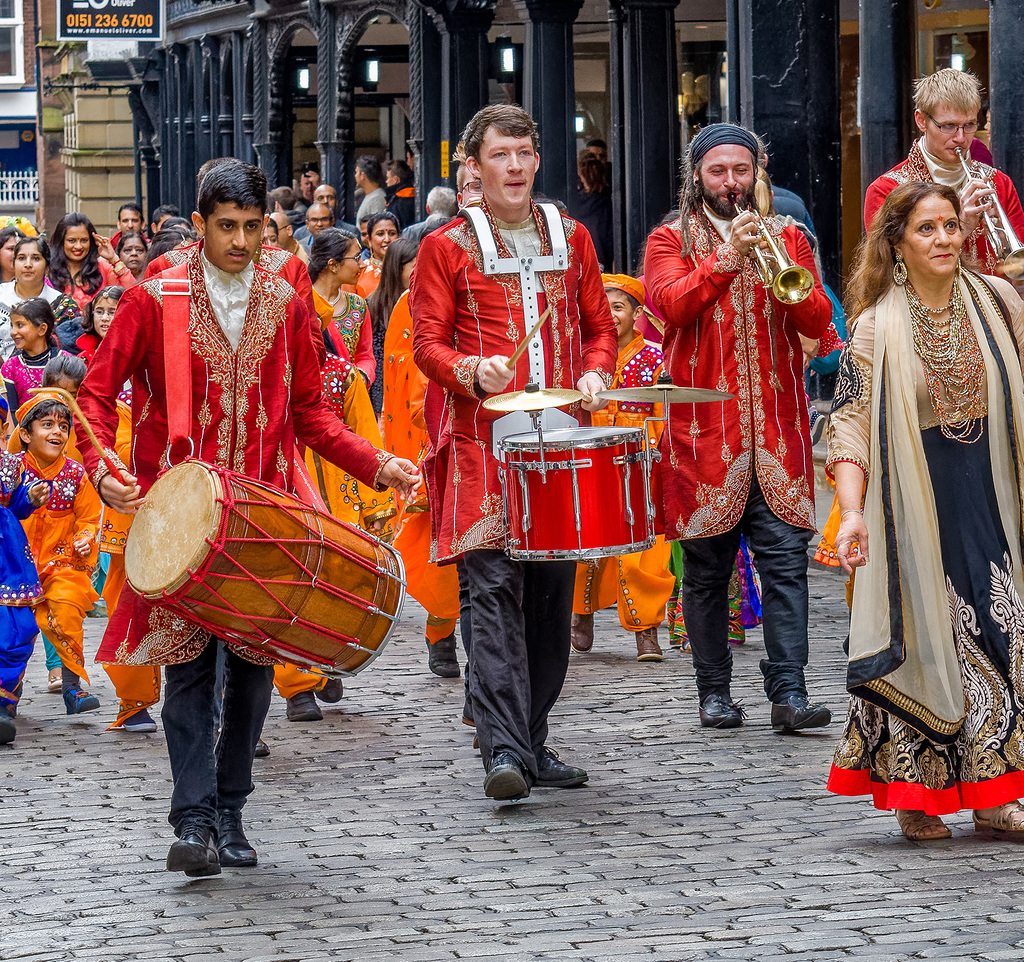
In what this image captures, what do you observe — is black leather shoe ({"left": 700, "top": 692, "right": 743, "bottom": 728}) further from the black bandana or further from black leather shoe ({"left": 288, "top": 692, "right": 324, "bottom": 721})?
the black bandana

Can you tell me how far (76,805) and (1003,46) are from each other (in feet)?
20.5

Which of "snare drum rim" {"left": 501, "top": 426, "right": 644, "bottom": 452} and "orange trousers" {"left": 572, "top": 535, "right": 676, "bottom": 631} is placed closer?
"snare drum rim" {"left": 501, "top": 426, "right": 644, "bottom": 452}

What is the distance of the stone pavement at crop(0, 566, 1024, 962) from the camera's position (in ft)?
16.0

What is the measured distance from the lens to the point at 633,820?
236 inches

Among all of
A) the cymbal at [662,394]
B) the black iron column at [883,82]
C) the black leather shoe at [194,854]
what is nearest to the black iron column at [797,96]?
the black iron column at [883,82]

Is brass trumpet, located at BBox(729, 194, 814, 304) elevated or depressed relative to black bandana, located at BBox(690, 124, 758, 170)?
depressed

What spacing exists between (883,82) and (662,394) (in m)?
6.63

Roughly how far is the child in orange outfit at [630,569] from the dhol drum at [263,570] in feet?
10.4

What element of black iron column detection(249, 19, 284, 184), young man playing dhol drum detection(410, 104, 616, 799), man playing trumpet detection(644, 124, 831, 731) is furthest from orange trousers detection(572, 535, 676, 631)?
black iron column detection(249, 19, 284, 184)

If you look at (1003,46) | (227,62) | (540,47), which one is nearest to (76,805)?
(1003,46)

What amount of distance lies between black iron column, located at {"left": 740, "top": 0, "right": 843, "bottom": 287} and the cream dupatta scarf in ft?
23.9

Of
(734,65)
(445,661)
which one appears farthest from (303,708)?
(734,65)

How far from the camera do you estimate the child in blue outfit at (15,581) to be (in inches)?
304

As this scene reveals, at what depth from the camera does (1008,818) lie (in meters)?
5.58
